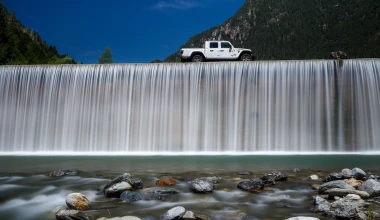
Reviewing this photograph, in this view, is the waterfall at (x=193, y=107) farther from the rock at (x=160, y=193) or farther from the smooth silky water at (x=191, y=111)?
the rock at (x=160, y=193)

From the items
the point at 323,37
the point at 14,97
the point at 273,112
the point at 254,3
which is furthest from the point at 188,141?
the point at 254,3

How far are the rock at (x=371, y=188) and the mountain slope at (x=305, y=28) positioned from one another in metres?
93.3

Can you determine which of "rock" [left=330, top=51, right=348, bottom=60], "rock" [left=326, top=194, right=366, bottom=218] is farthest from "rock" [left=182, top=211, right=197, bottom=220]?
"rock" [left=330, top=51, right=348, bottom=60]

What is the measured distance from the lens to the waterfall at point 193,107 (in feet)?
54.1

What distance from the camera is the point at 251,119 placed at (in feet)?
56.0

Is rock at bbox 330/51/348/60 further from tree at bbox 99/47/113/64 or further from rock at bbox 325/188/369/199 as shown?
tree at bbox 99/47/113/64

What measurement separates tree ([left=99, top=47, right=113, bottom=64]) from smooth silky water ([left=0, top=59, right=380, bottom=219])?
59284 mm

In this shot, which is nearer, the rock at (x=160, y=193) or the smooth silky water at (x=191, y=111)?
the rock at (x=160, y=193)

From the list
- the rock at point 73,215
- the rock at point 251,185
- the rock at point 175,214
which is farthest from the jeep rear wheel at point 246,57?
the rock at point 73,215

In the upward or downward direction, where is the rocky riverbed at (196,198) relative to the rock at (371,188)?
downward

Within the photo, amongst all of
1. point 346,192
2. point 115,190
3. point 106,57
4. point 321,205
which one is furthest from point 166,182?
point 106,57

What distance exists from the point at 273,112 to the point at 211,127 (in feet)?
10.7

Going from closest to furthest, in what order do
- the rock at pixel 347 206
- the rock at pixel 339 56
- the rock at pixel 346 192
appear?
1. the rock at pixel 347 206
2. the rock at pixel 346 192
3. the rock at pixel 339 56

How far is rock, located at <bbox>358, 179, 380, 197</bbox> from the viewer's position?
6.82 meters
